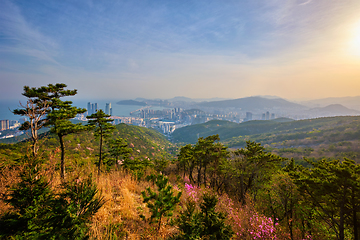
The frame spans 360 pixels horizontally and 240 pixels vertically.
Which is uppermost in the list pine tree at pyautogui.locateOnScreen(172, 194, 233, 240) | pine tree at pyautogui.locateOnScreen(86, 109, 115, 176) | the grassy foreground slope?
pine tree at pyautogui.locateOnScreen(86, 109, 115, 176)

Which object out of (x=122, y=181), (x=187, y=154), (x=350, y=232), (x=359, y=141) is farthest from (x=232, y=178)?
(x=359, y=141)

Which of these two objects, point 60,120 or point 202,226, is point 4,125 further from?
point 202,226

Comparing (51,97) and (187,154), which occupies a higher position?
(51,97)

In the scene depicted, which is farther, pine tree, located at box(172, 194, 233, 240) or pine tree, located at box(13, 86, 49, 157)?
pine tree, located at box(13, 86, 49, 157)

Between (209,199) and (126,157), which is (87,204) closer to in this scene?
(209,199)

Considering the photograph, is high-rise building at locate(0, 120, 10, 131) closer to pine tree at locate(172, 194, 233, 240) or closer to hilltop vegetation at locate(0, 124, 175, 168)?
hilltop vegetation at locate(0, 124, 175, 168)

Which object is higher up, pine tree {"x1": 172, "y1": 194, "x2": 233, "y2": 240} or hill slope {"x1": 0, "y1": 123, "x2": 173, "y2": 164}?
pine tree {"x1": 172, "y1": 194, "x2": 233, "y2": 240}

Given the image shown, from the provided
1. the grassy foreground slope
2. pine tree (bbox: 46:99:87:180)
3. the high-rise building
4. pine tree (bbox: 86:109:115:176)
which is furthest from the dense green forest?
the high-rise building

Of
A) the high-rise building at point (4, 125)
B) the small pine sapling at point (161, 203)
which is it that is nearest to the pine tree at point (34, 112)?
the small pine sapling at point (161, 203)

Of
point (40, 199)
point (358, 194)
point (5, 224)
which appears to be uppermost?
point (40, 199)
